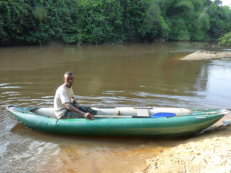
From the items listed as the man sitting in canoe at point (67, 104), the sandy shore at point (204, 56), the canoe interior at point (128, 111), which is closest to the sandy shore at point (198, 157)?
the canoe interior at point (128, 111)

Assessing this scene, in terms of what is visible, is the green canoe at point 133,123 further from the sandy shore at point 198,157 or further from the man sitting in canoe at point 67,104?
the sandy shore at point 198,157

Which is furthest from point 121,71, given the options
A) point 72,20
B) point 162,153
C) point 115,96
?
point 72,20

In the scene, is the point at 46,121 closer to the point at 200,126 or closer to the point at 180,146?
the point at 180,146

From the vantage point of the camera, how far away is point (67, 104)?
4773 mm

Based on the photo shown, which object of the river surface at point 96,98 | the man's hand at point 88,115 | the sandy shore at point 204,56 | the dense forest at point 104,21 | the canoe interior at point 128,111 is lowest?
the river surface at point 96,98

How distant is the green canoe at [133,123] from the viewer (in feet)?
15.1

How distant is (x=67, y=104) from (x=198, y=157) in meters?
2.54

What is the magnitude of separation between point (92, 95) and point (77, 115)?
275cm

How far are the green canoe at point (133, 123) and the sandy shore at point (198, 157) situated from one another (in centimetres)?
32

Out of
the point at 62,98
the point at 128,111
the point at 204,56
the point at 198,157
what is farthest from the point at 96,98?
the point at 204,56

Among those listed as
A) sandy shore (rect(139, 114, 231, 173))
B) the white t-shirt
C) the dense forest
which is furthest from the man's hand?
the dense forest

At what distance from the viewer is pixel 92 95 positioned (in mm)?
7770

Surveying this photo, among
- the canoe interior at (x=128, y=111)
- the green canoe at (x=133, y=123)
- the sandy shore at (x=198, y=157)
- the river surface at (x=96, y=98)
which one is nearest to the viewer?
the sandy shore at (x=198, y=157)

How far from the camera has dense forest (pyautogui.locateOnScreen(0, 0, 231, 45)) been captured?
2139 cm
